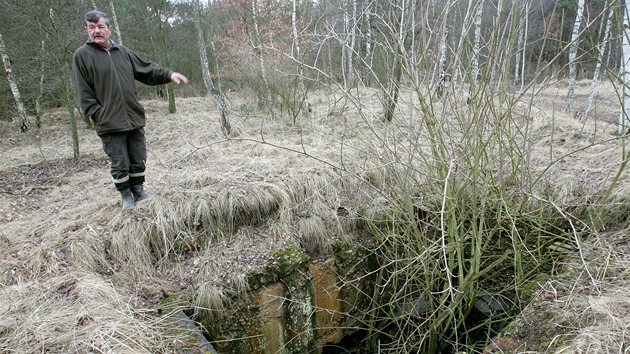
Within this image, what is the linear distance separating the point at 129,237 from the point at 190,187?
884mm

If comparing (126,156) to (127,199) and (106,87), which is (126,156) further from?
(106,87)

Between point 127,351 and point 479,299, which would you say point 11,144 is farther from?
point 479,299

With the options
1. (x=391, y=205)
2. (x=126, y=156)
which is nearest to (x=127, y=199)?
(x=126, y=156)

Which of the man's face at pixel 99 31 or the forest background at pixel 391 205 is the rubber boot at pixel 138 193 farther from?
the man's face at pixel 99 31

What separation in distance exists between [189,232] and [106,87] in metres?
1.49

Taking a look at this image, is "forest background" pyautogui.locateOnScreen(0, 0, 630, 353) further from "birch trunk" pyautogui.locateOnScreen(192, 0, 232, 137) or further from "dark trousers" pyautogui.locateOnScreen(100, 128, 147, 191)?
"dark trousers" pyautogui.locateOnScreen(100, 128, 147, 191)

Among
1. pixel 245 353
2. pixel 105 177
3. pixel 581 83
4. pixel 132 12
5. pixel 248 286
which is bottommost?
pixel 245 353

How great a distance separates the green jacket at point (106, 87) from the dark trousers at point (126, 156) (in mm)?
116

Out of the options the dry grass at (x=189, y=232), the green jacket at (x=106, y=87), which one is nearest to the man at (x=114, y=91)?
the green jacket at (x=106, y=87)

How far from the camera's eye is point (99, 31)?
9.15ft

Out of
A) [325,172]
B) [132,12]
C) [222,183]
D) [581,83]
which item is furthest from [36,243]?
[581,83]

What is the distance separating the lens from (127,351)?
1.87 metres

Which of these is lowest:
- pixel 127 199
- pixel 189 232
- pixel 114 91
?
pixel 189 232

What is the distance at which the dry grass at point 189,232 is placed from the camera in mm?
2014
